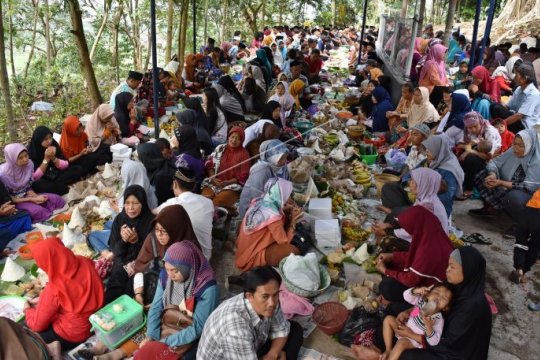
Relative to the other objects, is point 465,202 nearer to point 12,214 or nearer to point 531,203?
point 531,203

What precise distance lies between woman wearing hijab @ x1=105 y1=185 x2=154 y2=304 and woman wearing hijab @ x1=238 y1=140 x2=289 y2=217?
Result: 1030 millimetres

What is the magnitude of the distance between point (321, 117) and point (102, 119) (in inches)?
154

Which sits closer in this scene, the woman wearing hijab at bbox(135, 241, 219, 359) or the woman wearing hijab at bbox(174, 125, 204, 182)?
the woman wearing hijab at bbox(135, 241, 219, 359)

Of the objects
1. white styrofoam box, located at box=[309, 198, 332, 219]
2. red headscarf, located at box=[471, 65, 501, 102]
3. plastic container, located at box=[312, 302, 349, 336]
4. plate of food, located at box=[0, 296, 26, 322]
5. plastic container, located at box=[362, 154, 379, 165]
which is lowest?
plate of food, located at box=[0, 296, 26, 322]

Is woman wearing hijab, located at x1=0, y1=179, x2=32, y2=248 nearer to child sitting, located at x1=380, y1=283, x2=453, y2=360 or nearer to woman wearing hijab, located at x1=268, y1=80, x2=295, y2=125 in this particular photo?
child sitting, located at x1=380, y1=283, x2=453, y2=360

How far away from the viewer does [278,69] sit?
1203 cm

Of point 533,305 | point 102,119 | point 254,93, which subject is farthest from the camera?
point 254,93

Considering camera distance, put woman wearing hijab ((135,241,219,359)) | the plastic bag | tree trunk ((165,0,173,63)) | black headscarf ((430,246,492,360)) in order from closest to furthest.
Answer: black headscarf ((430,246,492,360)) → woman wearing hijab ((135,241,219,359)) → the plastic bag → tree trunk ((165,0,173,63))

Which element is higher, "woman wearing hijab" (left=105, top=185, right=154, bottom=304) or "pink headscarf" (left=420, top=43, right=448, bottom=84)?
"pink headscarf" (left=420, top=43, right=448, bottom=84)

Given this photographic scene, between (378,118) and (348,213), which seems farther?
(378,118)

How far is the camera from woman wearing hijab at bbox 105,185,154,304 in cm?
367

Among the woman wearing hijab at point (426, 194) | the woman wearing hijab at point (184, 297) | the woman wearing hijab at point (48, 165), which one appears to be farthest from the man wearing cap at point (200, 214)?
the woman wearing hijab at point (48, 165)

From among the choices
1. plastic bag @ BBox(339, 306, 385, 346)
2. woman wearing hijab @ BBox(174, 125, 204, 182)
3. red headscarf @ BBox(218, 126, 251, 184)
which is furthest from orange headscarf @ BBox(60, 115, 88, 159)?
plastic bag @ BBox(339, 306, 385, 346)

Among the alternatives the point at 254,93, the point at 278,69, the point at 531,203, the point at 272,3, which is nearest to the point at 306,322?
the point at 531,203
